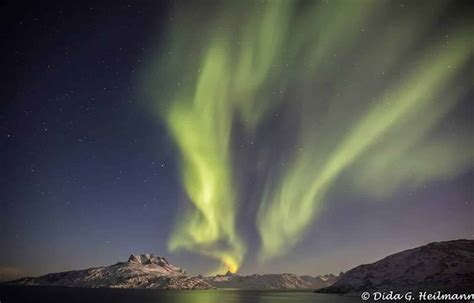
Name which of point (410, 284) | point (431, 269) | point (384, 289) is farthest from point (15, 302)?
point (431, 269)

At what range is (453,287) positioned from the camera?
168 m

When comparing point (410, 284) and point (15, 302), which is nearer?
point (15, 302)

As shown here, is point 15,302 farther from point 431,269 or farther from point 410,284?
point 431,269

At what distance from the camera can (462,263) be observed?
19550 centimetres

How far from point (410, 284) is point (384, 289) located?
15770 millimetres

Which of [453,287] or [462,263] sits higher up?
[462,263]

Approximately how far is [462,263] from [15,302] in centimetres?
24127

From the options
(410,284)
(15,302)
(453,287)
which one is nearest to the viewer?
(15,302)

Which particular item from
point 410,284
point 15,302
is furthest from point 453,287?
point 15,302

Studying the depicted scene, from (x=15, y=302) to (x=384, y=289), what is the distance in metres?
196

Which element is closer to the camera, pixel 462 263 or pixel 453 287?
pixel 453 287

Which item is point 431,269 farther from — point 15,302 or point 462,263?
point 15,302

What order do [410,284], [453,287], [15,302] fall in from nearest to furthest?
[15,302], [453,287], [410,284]

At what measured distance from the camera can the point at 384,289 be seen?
195m
